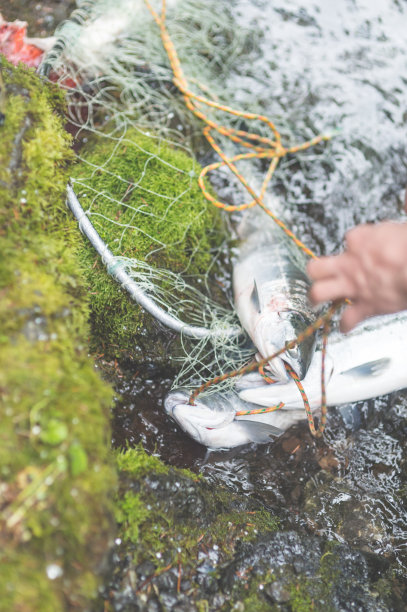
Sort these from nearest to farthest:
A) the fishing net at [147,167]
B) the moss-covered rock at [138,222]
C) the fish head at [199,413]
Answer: the fish head at [199,413] < the moss-covered rock at [138,222] < the fishing net at [147,167]

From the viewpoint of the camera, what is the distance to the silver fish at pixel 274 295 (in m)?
3.87

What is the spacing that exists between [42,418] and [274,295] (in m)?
2.45

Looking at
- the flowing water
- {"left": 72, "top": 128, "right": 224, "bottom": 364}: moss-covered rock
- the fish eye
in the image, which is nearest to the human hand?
the fish eye

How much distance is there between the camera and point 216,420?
12.7ft

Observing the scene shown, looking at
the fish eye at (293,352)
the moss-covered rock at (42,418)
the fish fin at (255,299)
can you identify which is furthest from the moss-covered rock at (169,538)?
the fish fin at (255,299)

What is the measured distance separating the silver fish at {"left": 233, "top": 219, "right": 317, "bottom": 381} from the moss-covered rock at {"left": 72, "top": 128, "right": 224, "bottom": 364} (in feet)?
1.40

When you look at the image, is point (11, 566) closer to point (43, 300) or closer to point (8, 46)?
point (43, 300)

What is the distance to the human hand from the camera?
91.0 inches

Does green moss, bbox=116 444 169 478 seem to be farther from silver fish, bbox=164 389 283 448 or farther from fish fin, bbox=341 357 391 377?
fish fin, bbox=341 357 391 377

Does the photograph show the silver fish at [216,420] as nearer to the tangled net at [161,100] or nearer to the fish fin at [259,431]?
the fish fin at [259,431]

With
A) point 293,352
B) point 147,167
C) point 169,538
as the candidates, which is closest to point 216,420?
point 293,352

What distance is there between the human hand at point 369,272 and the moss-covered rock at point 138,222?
1.86 m

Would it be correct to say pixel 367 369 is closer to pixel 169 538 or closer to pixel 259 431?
pixel 259 431

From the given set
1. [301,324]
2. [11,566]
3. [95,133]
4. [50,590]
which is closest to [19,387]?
[11,566]
